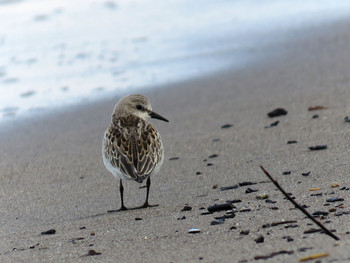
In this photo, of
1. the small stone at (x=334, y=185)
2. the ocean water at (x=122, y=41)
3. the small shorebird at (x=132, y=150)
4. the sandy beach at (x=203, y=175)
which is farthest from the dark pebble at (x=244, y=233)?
the ocean water at (x=122, y=41)

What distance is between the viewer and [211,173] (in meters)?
5.58

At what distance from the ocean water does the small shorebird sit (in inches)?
131

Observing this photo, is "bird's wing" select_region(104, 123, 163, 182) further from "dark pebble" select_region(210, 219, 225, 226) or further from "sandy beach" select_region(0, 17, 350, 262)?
"dark pebble" select_region(210, 219, 225, 226)

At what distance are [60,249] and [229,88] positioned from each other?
4873 mm

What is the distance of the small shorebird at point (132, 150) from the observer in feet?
16.4

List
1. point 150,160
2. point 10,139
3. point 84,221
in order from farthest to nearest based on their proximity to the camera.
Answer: point 10,139 → point 150,160 → point 84,221

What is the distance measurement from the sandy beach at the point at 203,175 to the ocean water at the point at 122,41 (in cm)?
71

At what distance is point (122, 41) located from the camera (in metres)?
11.9

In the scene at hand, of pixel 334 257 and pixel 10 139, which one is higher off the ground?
pixel 334 257

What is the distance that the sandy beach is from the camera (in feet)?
12.4

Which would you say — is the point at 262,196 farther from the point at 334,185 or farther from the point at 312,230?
the point at 312,230

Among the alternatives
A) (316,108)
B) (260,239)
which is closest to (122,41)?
(316,108)

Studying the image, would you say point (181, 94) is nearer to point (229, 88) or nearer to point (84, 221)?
point (229, 88)

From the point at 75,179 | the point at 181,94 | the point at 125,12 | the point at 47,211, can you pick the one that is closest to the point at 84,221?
the point at 47,211
